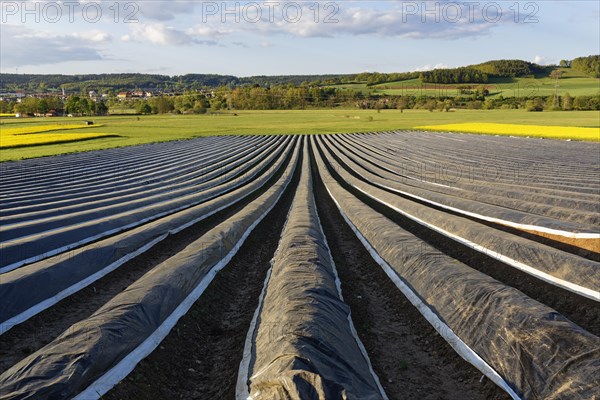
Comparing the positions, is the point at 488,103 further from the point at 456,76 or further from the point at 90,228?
the point at 90,228

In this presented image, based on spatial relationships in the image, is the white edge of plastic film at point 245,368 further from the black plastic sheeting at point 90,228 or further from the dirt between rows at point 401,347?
the black plastic sheeting at point 90,228

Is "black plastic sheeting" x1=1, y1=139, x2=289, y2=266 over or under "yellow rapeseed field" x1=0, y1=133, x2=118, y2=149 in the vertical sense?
under

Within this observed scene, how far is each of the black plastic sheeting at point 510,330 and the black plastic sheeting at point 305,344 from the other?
1693 mm

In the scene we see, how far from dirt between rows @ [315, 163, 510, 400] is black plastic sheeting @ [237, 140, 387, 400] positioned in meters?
0.57

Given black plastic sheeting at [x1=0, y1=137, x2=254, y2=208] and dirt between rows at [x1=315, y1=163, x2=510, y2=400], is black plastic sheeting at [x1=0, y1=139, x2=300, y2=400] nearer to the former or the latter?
dirt between rows at [x1=315, y1=163, x2=510, y2=400]

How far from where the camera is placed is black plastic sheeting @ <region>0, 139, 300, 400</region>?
A: 4.93m

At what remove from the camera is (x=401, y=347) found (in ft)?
23.3

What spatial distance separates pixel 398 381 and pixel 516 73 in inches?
5857

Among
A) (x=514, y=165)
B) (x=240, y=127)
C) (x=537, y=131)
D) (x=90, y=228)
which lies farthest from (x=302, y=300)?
(x=240, y=127)

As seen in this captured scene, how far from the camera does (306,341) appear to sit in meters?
5.41

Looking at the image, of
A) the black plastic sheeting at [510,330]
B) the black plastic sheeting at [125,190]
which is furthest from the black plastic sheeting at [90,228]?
the black plastic sheeting at [510,330]

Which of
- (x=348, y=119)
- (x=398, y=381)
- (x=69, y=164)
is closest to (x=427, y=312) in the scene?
(x=398, y=381)

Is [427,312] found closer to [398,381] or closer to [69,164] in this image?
[398,381]

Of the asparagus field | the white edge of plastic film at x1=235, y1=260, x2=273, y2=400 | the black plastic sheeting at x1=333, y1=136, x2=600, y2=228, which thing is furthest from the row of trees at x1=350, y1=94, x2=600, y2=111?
the white edge of plastic film at x1=235, y1=260, x2=273, y2=400
